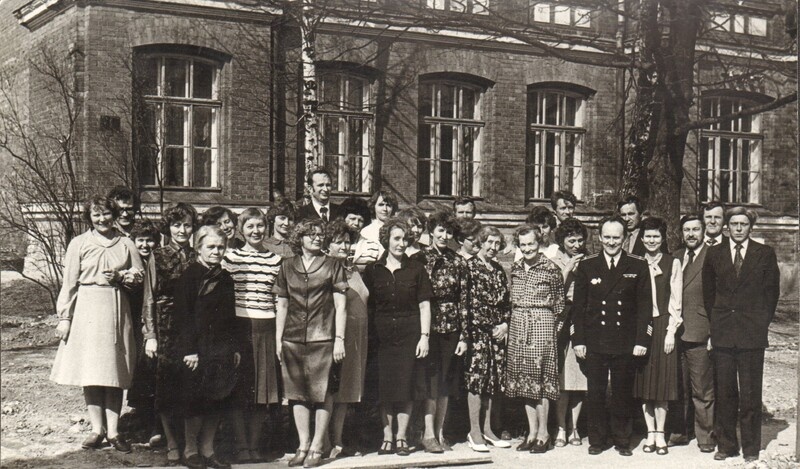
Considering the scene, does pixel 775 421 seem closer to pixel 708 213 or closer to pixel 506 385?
pixel 708 213

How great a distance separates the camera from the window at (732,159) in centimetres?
1600

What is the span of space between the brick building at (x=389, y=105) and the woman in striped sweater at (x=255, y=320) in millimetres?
4308

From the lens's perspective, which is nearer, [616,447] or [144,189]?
[616,447]

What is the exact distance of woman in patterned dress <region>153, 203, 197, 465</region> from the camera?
218 inches

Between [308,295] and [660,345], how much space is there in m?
2.78

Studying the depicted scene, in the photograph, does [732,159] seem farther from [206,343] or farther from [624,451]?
[206,343]

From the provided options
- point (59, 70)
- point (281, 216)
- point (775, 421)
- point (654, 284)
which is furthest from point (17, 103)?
point (775, 421)

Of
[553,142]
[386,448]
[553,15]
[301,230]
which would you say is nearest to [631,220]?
[386,448]

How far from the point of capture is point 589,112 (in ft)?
49.9

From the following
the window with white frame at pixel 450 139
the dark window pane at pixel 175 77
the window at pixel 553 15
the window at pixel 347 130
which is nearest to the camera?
the dark window pane at pixel 175 77

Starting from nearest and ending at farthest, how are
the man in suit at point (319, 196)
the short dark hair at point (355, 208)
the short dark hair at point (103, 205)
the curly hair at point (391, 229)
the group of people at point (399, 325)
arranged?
the group of people at point (399, 325), the short dark hair at point (103, 205), the curly hair at point (391, 229), the man in suit at point (319, 196), the short dark hair at point (355, 208)

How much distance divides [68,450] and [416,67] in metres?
9.24

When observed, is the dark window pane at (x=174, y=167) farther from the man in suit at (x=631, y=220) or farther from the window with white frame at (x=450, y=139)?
the man in suit at (x=631, y=220)

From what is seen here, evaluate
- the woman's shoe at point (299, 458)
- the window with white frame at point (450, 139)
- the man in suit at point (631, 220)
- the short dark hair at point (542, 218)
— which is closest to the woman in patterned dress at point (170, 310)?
the woman's shoe at point (299, 458)
